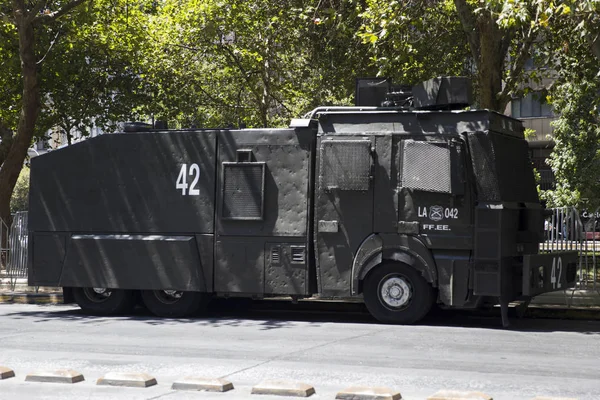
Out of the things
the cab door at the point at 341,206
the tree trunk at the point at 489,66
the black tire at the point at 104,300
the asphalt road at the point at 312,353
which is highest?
the tree trunk at the point at 489,66

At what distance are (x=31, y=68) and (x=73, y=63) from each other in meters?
6.27

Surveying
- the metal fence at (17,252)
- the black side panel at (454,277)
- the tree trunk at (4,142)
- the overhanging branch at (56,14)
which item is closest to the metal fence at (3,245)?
the metal fence at (17,252)

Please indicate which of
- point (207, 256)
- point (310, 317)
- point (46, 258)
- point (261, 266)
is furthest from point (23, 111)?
point (310, 317)

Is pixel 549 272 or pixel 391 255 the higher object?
pixel 391 255

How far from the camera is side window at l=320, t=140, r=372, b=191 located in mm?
13953

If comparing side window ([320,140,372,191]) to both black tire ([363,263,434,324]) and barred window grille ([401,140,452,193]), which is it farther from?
black tire ([363,263,434,324])

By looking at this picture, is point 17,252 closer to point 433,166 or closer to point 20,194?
point 433,166

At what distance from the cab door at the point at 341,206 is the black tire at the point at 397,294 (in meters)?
0.39

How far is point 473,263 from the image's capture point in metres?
13.4

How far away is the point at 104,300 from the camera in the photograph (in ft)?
51.9

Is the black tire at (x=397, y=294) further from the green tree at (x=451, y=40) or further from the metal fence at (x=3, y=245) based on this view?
the metal fence at (x=3, y=245)

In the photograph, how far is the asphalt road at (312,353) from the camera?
8.54 meters

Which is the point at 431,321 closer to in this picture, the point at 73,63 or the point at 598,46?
the point at 598,46

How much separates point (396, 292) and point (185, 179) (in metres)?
3.80
